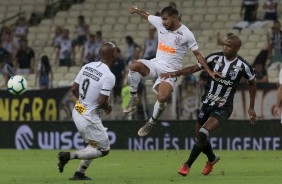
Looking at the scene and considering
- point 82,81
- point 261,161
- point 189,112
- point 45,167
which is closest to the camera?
point 82,81

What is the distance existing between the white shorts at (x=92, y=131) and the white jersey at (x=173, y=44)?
9.16 feet

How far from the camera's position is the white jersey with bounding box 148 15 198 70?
16844 millimetres

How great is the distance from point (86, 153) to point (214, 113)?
7.67 feet

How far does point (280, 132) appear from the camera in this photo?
23.3 metres

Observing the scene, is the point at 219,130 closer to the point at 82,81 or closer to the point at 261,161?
the point at 261,161

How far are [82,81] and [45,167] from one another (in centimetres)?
363

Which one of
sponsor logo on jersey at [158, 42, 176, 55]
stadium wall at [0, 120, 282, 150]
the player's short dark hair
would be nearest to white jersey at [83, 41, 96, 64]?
stadium wall at [0, 120, 282, 150]

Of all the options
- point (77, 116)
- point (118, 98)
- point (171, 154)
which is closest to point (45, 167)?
point (77, 116)

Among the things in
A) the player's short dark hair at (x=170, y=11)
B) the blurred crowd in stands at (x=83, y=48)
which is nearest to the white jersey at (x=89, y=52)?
the blurred crowd in stands at (x=83, y=48)

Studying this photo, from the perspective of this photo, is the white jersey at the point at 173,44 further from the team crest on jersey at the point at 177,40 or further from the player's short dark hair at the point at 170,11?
the player's short dark hair at the point at 170,11

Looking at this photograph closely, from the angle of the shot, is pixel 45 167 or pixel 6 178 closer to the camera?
pixel 6 178

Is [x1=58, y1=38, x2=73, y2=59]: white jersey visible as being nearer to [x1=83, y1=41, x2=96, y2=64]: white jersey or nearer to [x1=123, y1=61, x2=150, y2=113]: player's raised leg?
[x1=83, y1=41, x2=96, y2=64]: white jersey

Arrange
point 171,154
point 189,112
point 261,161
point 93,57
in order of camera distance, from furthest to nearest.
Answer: point 93,57 → point 189,112 → point 171,154 → point 261,161

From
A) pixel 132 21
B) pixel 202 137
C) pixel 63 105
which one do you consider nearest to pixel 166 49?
pixel 202 137
